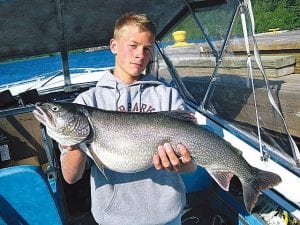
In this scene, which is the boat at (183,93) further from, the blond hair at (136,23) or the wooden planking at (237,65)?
the blond hair at (136,23)

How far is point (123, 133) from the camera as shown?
2.28m

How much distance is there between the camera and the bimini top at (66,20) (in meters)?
4.36

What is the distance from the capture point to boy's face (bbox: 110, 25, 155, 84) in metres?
2.51

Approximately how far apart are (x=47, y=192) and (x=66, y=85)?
4.10m

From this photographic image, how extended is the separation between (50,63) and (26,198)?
416 centimetres

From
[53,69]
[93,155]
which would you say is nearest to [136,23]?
[93,155]

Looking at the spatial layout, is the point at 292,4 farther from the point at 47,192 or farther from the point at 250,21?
the point at 47,192

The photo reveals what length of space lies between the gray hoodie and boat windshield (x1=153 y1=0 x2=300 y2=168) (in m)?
1.05

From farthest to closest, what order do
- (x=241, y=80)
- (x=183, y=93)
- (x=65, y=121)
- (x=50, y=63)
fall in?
(x=50, y=63), (x=183, y=93), (x=241, y=80), (x=65, y=121)

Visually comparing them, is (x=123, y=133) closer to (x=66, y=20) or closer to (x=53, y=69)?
(x=66, y=20)

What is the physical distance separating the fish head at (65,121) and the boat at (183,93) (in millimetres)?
580

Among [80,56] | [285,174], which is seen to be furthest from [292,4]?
[285,174]

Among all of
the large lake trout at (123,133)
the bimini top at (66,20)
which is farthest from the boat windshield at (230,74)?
the large lake trout at (123,133)

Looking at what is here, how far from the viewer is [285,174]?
2803 millimetres
